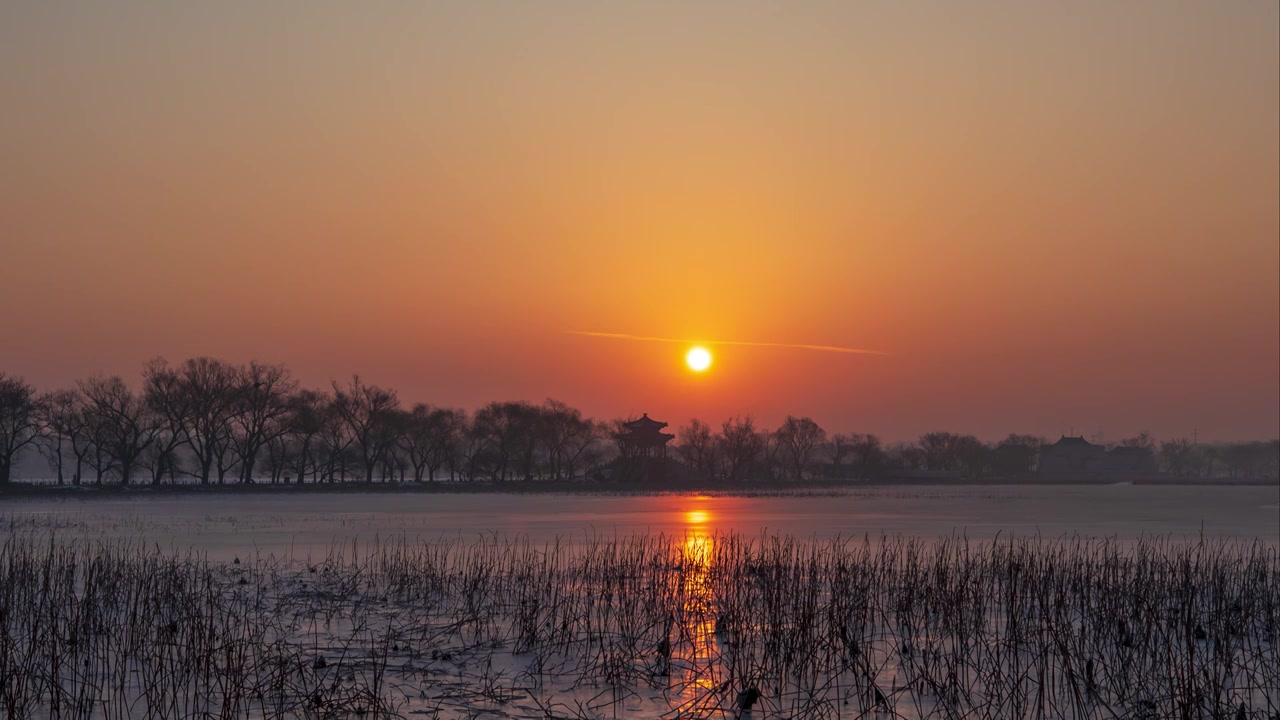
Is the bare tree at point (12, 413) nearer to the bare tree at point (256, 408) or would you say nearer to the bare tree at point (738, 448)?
the bare tree at point (256, 408)

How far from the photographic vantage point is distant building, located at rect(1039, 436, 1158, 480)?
152500mm

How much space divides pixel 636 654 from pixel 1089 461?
155m

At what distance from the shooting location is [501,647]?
14.3 meters

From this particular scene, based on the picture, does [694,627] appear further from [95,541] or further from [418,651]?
[95,541]

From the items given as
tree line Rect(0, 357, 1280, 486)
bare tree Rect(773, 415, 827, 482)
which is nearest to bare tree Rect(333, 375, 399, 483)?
tree line Rect(0, 357, 1280, 486)

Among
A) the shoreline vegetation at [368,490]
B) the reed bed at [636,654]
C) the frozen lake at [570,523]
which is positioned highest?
the reed bed at [636,654]

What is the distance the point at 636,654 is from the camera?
43.9 feet

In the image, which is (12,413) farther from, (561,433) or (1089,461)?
(1089,461)

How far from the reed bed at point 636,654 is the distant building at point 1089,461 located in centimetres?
14360

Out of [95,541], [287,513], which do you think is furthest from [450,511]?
[95,541]

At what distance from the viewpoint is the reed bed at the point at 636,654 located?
10938mm

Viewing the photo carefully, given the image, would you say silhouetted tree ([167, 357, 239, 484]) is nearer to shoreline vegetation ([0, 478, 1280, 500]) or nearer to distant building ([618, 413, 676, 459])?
shoreline vegetation ([0, 478, 1280, 500])

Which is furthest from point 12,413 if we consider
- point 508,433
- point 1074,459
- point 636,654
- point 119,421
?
point 1074,459

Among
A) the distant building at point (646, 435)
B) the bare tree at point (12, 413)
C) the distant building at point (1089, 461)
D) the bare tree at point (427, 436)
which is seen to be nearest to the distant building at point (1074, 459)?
the distant building at point (1089, 461)
